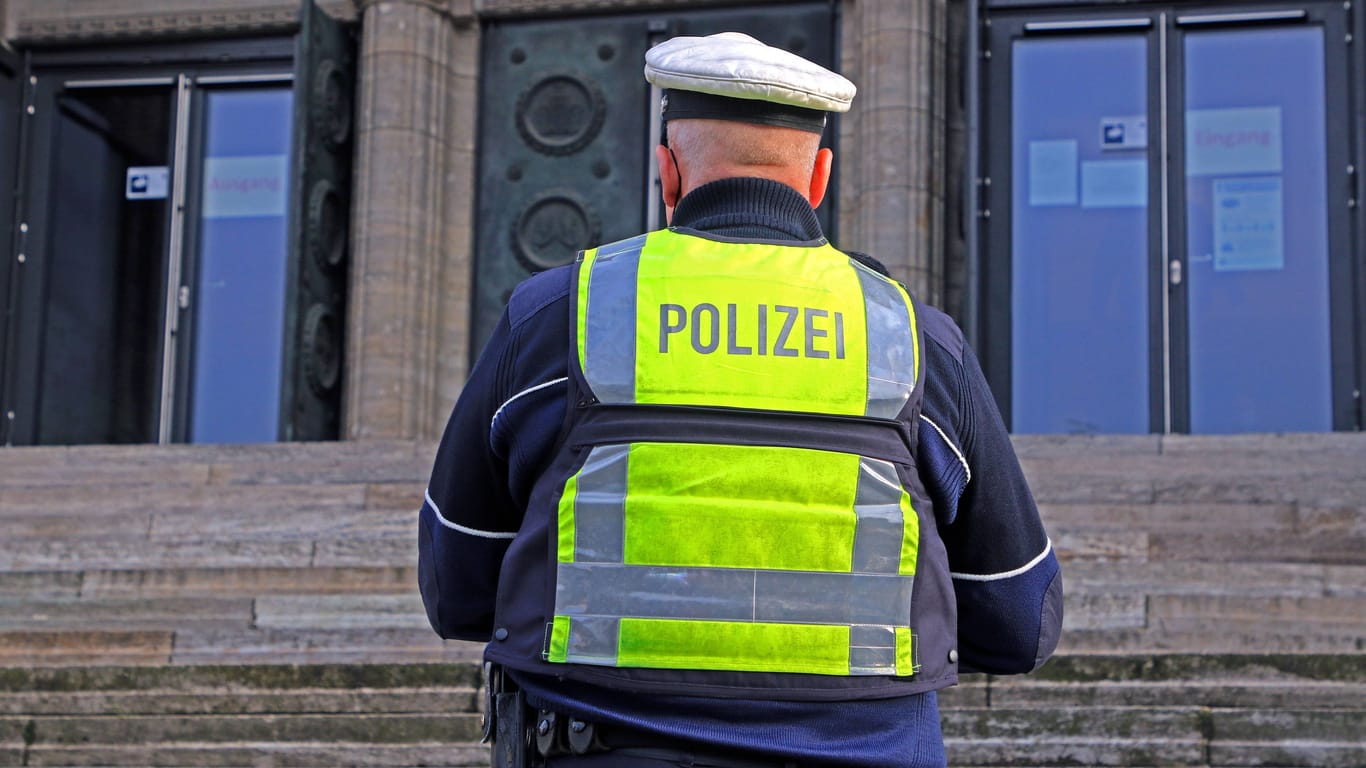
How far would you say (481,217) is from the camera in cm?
1347

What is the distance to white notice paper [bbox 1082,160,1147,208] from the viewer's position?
12.2 meters

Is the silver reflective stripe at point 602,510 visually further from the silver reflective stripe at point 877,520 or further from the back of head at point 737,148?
the back of head at point 737,148

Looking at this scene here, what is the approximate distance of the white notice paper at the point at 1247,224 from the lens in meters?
12.0

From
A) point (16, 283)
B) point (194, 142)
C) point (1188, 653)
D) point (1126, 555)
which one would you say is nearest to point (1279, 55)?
point (1126, 555)

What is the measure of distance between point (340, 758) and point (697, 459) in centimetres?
457

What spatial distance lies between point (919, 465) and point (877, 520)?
13cm

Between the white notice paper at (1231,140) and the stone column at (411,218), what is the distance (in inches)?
201

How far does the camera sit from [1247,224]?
39.4ft

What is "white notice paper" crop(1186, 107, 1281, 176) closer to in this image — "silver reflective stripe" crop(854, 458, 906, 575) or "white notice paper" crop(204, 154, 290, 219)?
"white notice paper" crop(204, 154, 290, 219)

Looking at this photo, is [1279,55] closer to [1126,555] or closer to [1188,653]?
[1126,555]

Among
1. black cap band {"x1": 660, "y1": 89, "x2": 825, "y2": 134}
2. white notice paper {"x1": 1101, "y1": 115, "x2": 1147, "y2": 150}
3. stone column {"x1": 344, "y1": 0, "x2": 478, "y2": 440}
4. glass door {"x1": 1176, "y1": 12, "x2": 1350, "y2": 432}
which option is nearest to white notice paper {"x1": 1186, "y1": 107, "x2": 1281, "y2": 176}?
glass door {"x1": 1176, "y1": 12, "x2": 1350, "y2": 432}

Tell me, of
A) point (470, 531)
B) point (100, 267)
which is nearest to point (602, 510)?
point (470, 531)

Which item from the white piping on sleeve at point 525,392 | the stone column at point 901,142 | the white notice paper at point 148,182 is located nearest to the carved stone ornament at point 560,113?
the stone column at point 901,142

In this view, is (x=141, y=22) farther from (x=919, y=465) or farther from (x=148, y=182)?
(x=919, y=465)
